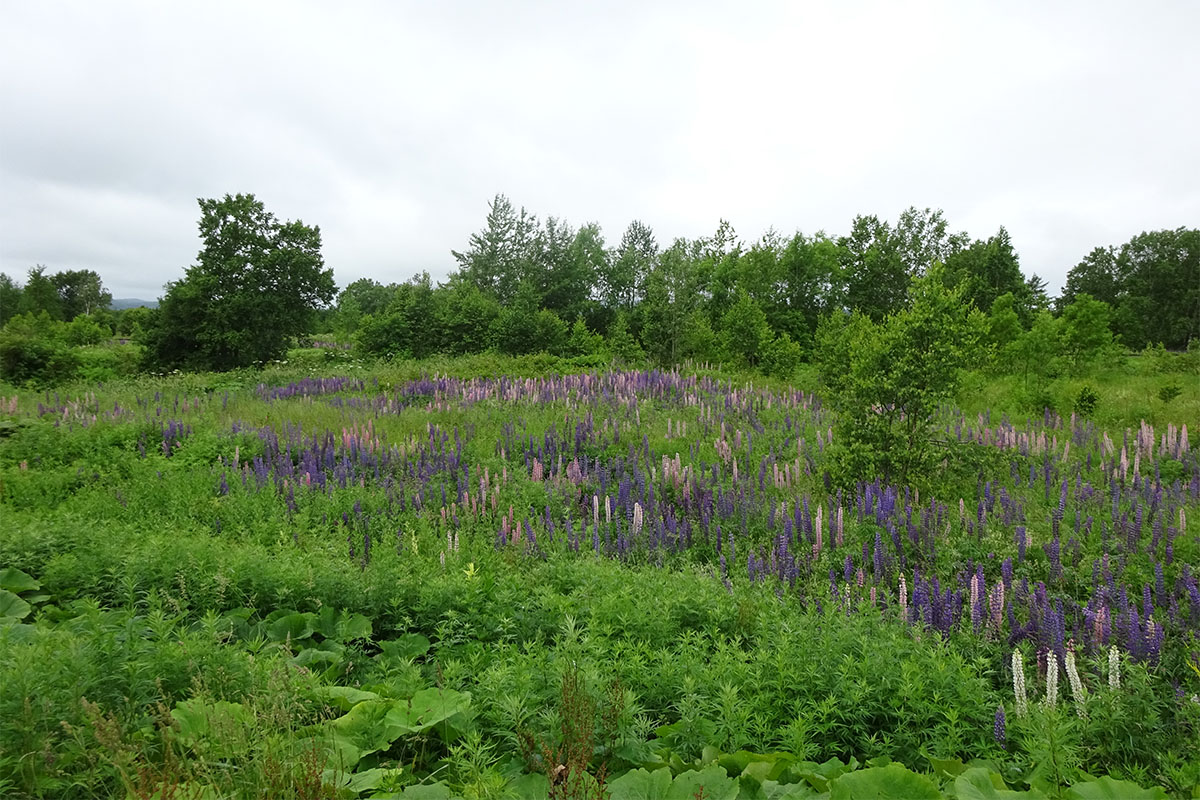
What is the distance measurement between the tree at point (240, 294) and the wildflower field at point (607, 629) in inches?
877

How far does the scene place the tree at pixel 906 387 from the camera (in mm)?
6914

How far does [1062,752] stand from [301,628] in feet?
12.6

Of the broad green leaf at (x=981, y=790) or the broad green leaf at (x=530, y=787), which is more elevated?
the broad green leaf at (x=981, y=790)

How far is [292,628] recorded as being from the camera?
364 centimetres

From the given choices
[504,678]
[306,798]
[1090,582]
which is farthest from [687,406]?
[306,798]

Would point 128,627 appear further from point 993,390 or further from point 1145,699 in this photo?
point 993,390

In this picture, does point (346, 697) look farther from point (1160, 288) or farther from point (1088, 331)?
point (1160, 288)

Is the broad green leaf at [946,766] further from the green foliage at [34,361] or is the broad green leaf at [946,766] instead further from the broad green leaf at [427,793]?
the green foliage at [34,361]

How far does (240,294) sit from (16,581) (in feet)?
91.8

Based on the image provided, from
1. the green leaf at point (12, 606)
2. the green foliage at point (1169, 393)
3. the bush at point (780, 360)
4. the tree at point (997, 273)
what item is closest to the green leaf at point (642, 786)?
the green leaf at point (12, 606)

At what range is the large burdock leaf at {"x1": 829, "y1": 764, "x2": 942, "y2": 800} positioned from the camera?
1.96 metres

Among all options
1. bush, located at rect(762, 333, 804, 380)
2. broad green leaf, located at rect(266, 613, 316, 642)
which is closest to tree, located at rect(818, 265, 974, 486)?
broad green leaf, located at rect(266, 613, 316, 642)

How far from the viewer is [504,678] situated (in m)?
2.64

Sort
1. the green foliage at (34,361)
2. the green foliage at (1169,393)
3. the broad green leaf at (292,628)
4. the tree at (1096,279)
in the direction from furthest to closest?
the tree at (1096,279)
the green foliage at (34,361)
the green foliage at (1169,393)
the broad green leaf at (292,628)
